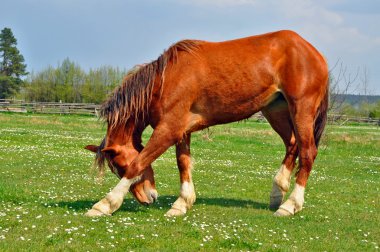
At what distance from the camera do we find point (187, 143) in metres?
9.46

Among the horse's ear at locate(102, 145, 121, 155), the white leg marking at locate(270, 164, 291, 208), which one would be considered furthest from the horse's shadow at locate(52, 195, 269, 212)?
the horse's ear at locate(102, 145, 121, 155)

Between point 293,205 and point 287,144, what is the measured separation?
5.07ft

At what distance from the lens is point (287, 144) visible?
10211 millimetres

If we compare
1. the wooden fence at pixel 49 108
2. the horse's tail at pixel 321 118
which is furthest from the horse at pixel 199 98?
the wooden fence at pixel 49 108

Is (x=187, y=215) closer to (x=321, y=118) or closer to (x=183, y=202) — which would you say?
(x=183, y=202)

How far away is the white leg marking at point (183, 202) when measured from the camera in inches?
340

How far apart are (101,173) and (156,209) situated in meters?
1.20

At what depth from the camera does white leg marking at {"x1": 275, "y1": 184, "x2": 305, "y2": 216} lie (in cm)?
893

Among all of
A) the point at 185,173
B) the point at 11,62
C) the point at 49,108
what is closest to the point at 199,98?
the point at 185,173

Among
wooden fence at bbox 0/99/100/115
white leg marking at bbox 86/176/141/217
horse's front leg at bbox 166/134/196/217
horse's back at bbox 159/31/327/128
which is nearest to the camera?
white leg marking at bbox 86/176/141/217

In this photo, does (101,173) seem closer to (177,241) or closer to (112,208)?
(112,208)

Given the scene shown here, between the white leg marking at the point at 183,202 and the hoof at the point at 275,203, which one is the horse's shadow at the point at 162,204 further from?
the white leg marking at the point at 183,202

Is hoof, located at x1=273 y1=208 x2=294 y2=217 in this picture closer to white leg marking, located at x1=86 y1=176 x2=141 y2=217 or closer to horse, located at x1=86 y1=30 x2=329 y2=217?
horse, located at x1=86 y1=30 x2=329 y2=217

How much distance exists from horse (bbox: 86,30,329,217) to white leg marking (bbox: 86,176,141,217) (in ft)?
0.05
